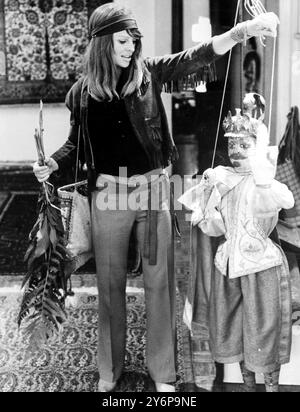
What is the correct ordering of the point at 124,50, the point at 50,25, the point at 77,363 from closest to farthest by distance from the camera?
the point at 124,50 < the point at 50,25 < the point at 77,363

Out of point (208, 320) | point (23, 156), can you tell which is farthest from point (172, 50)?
point (208, 320)

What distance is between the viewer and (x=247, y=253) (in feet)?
6.09

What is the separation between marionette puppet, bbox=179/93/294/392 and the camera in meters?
1.84

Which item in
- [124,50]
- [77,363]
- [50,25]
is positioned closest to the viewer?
[124,50]

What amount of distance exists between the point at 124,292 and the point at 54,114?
0.64 m

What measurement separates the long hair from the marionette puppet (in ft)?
1.06

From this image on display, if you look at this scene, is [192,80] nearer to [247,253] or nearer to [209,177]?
[209,177]

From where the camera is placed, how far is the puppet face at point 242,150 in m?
1.84

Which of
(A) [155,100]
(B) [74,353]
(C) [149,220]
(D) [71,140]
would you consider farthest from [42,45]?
(B) [74,353]

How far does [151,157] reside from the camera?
1.87m

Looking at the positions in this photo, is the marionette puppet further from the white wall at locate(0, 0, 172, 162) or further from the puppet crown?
the white wall at locate(0, 0, 172, 162)

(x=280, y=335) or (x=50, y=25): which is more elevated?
(x=50, y=25)

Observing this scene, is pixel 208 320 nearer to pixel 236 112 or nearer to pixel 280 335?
pixel 280 335
